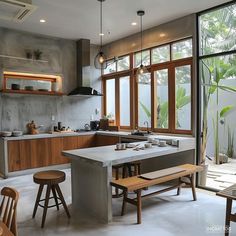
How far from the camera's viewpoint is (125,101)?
20.7ft

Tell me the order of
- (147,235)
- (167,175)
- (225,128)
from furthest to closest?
(225,128) < (167,175) < (147,235)

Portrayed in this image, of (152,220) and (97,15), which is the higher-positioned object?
(97,15)

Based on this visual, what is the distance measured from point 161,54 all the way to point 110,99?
2130mm

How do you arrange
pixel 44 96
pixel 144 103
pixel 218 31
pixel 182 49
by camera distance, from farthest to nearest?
1. pixel 44 96
2. pixel 144 103
3. pixel 182 49
4. pixel 218 31

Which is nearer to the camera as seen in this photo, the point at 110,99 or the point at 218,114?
the point at 218,114

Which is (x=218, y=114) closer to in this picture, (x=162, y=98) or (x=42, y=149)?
(x=162, y=98)

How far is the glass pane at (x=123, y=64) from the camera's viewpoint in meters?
6.14

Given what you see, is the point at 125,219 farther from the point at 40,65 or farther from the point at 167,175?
the point at 40,65

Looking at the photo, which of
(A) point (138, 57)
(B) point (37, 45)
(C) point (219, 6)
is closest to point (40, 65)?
(B) point (37, 45)

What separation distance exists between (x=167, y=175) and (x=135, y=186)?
25.9 inches

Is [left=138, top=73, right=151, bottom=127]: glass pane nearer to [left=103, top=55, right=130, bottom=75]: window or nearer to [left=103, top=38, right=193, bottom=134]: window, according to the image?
[left=103, top=38, right=193, bottom=134]: window

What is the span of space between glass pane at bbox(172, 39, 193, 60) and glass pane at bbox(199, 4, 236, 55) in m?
0.25

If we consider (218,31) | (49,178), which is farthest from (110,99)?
(49,178)

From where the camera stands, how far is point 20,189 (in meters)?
4.34
